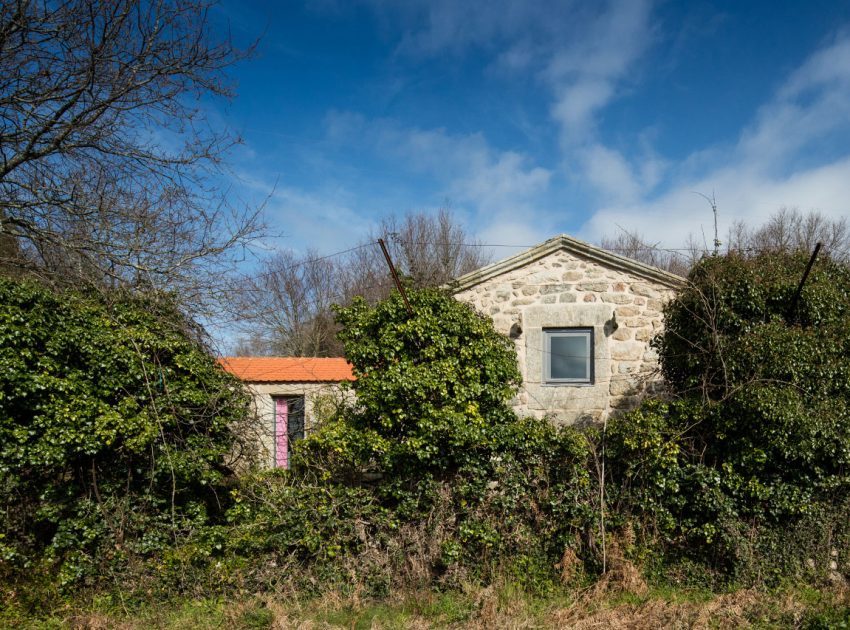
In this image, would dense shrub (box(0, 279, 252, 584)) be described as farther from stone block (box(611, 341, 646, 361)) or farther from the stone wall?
stone block (box(611, 341, 646, 361))

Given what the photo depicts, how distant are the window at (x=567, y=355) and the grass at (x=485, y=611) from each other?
12.7 feet

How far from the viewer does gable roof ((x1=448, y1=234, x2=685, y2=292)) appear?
882 centimetres

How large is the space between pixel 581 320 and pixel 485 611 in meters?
5.31

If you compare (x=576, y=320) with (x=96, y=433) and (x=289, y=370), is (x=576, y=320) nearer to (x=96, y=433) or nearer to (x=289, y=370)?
(x=96, y=433)

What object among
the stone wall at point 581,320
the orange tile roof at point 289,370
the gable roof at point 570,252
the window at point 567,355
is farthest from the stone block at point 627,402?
the orange tile roof at point 289,370

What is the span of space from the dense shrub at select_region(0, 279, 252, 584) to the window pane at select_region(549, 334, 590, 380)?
222 inches

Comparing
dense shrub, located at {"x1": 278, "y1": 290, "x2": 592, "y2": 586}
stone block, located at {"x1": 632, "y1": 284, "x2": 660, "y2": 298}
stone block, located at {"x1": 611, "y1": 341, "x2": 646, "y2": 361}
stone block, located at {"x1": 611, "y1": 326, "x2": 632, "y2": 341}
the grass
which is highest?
stone block, located at {"x1": 632, "y1": 284, "x2": 660, "y2": 298}

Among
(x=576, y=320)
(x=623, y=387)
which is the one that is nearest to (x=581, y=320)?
(x=576, y=320)

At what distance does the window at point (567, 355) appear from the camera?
8.96 meters

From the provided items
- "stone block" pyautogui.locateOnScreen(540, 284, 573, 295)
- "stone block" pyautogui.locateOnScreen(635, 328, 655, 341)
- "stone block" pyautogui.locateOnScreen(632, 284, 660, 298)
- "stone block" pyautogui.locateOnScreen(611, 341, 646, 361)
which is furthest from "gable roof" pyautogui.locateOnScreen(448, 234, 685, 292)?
"stone block" pyautogui.locateOnScreen(611, 341, 646, 361)

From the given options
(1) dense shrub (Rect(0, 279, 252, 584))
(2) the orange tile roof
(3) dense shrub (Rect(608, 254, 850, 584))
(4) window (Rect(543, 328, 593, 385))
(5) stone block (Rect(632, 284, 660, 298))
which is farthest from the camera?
(2) the orange tile roof

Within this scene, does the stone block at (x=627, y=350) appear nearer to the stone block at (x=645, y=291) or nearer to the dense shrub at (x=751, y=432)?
the stone block at (x=645, y=291)

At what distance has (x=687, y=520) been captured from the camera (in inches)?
229

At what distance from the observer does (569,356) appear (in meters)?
9.02
